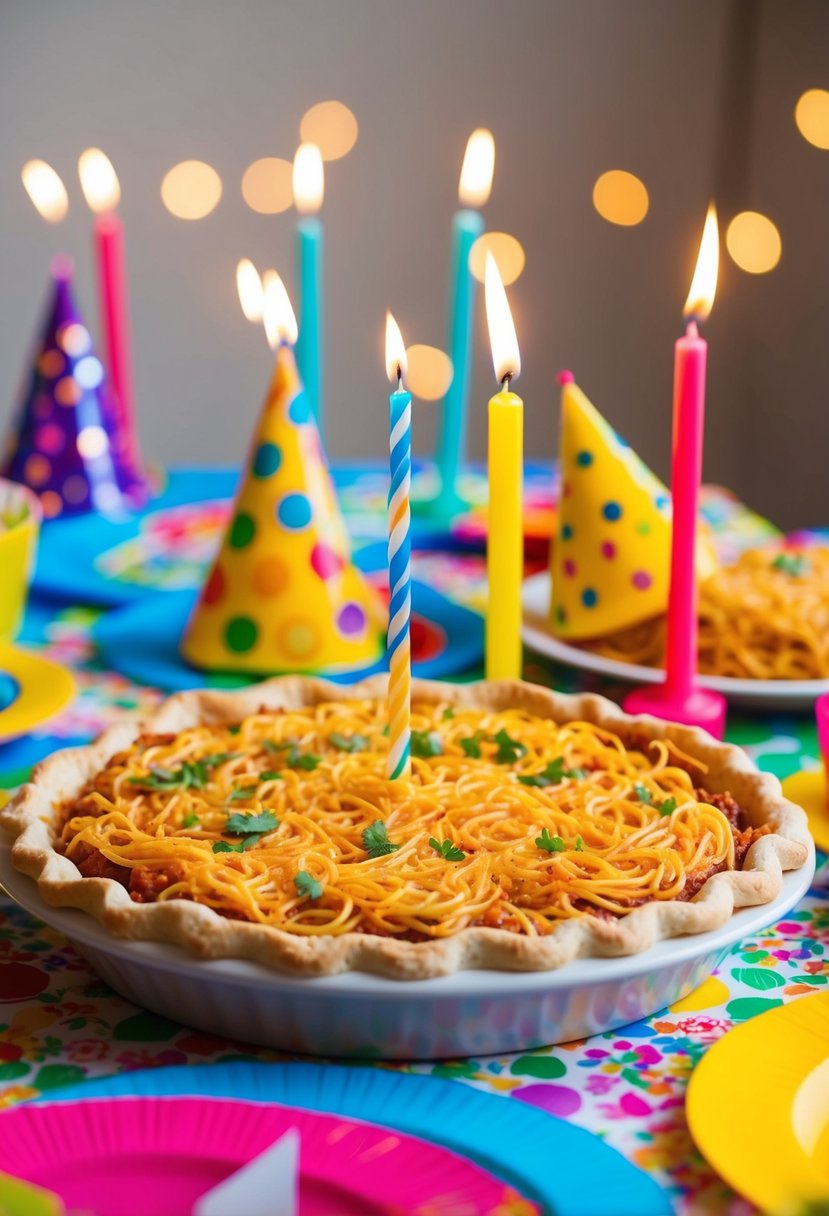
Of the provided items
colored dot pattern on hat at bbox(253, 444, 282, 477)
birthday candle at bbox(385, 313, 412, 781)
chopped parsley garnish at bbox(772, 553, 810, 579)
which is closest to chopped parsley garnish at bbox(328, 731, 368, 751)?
birthday candle at bbox(385, 313, 412, 781)

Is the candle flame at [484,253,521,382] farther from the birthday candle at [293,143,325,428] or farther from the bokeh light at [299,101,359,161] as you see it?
the bokeh light at [299,101,359,161]

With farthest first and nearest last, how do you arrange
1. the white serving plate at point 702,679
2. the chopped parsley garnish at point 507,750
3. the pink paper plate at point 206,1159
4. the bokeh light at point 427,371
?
the bokeh light at point 427,371
the white serving plate at point 702,679
the chopped parsley garnish at point 507,750
the pink paper plate at point 206,1159

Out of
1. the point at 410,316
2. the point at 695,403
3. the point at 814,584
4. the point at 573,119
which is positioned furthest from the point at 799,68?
the point at 695,403

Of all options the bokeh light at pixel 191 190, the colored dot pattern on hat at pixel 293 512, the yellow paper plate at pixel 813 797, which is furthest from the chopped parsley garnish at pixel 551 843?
the bokeh light at pixel 191 190

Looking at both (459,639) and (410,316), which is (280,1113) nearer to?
(459,639)

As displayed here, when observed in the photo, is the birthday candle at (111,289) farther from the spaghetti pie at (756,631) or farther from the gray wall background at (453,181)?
the gray wall background at (453,181)
